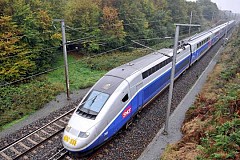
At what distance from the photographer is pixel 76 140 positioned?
10781 mm

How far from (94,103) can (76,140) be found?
7.39 ft

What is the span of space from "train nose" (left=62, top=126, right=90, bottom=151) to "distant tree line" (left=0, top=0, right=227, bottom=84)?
7.27 meters

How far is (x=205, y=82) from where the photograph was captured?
22.0 meters

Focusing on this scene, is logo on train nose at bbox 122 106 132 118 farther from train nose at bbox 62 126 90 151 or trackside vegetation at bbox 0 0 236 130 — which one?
trackside vegetation at bbox 0 0 236 130

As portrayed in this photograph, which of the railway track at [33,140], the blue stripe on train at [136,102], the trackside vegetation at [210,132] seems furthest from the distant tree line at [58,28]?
the trackside vegetation at [210,132]

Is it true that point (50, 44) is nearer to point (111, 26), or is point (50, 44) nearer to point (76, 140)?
point (111, 26)

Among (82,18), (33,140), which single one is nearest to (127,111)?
(33,140)

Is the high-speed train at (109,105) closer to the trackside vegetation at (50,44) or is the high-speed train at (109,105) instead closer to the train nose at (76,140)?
the train nose at (76,140)

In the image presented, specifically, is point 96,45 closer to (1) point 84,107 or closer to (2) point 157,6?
(1) point 84,107

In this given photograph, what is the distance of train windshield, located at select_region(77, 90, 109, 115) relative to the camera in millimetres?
11782

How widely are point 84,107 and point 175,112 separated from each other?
730 centimetres

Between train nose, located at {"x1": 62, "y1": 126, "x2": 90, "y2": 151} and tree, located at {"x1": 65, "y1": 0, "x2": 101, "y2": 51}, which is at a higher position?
tree, located at {"x1": 65, "y1": 0, "x2": 101, "y2": 51}

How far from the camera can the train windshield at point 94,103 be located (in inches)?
464

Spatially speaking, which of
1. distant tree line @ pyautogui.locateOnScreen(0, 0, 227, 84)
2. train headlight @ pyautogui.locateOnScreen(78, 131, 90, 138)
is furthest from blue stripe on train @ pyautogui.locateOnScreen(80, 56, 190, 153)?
distant tree line @ pyautogui.locateOnScreen(0, 0, 227, 84)
